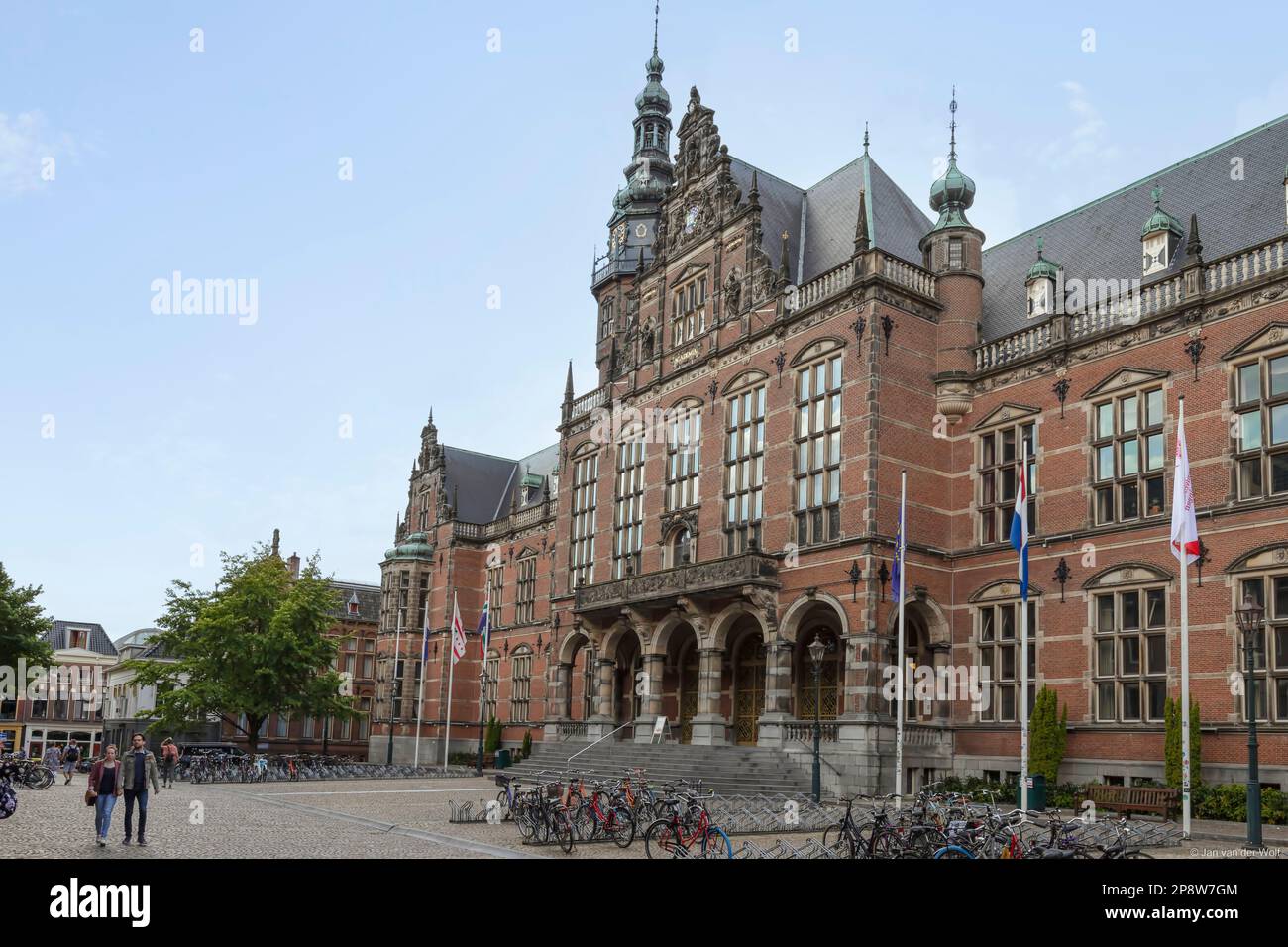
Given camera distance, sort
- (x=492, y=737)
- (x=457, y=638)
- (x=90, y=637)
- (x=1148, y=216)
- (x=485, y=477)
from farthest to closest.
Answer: (x=90, y=637)
(x=485, y=477)
(x=492, y=737)
(x=457, y=638)
(x=1148, y=216)

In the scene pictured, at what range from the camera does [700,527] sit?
36.6 m

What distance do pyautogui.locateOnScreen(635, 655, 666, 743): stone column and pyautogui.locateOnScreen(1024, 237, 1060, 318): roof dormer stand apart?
617 inches

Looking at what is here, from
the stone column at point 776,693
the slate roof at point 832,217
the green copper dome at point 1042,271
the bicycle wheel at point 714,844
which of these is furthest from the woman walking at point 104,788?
the green copper dome at point 1042,271

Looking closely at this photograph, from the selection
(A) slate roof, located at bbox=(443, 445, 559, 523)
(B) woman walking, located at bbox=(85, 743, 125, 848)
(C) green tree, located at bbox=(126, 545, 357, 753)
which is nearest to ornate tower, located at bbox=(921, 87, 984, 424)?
(B) woman walking, located at bbox=(85, 743, 125, 848)

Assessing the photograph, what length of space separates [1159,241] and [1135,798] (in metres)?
14.0

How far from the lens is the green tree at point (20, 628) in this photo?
145 feet

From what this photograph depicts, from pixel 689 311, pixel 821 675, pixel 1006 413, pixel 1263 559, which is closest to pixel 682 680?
pixel 821 675

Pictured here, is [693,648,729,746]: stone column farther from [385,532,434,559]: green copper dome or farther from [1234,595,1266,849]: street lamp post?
[385,532,434,559]: green copper dome

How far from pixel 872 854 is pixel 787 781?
14271 millimetres

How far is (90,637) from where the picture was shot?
311 feet

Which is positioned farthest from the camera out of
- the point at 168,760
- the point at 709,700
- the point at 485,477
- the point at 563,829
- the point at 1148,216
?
the point at 485,477

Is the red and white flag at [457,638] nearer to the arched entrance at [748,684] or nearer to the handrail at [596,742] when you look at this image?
the handrail at [596,742]

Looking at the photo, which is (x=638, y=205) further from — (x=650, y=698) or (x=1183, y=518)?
(x=1183, y=518)
